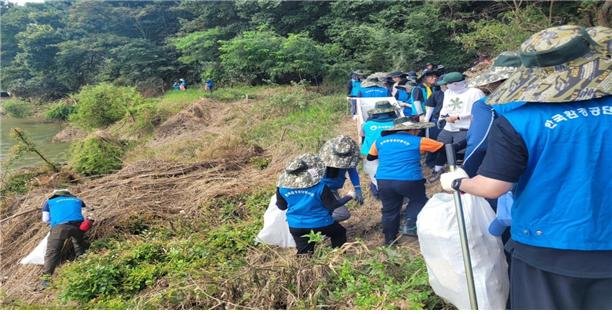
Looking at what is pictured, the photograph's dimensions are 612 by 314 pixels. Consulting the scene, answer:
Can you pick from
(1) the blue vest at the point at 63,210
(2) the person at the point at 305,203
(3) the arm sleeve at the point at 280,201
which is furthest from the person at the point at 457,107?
(1) the blue vest at the point at 63,210

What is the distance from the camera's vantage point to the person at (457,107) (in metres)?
5.09

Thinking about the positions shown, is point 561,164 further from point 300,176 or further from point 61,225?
point 61,225

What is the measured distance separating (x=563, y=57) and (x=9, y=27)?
152ft

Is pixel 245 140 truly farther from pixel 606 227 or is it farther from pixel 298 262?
pixel 606 227

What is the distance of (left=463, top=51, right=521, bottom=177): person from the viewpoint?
8.28 feet

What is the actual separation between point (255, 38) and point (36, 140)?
11999mm

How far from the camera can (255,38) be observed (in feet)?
65.6

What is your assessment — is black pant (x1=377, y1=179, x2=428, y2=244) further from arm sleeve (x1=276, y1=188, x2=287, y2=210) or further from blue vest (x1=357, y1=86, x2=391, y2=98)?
blue vest (x1=357, y1=86, x2=391, y2=98)

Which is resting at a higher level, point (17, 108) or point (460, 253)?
point (460, 253)

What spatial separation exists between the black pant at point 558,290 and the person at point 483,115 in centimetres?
64

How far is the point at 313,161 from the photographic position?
491 cm

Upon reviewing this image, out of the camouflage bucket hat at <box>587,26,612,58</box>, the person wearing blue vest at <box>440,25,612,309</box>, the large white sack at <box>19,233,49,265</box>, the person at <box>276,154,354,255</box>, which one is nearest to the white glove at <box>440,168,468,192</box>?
the person wearing blue vest at <box>440,25,612,309</box>

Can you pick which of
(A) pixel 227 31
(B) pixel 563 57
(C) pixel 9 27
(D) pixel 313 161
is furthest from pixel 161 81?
(B) pixel 563 57

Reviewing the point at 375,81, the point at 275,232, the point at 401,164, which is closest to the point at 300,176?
the point at 275,232
